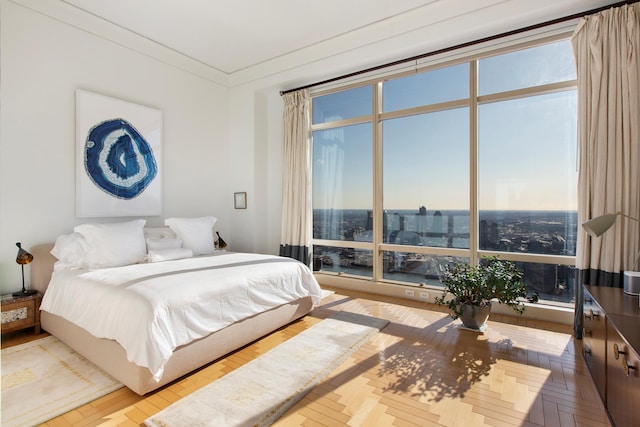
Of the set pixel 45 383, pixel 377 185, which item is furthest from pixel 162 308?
pixel 377 185

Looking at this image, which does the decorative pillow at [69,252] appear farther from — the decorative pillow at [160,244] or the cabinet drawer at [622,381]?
the cabinet drawer at [622,381]

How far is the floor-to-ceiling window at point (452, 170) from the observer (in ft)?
10.8

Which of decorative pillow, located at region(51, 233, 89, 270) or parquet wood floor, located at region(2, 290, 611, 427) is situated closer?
parquet wood floor, located at region(2, 290, 611, 427)

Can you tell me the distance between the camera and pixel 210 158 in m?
4.94

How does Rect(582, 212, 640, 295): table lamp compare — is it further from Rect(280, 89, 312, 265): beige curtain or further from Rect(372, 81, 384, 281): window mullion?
Rect(280, 89, 312, 265): beige curtain

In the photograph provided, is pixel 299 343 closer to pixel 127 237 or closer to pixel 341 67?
pixel 127 237

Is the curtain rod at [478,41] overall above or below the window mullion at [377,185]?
above

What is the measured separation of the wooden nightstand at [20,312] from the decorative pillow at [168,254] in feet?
3.20

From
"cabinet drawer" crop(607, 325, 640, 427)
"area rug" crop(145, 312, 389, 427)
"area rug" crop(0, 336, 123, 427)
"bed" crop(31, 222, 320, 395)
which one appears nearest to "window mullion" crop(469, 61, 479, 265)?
"area rug" crop(145, 312, 389, 427)

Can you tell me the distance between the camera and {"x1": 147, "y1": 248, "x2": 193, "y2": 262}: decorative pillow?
330 centimetres

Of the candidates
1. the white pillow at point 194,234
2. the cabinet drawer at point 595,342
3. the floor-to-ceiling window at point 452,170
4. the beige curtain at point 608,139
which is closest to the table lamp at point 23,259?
the white pillow at point 194,234

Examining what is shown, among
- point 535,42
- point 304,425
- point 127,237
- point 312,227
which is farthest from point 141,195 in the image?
point 535,42

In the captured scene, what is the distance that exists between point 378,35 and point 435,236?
255 cm

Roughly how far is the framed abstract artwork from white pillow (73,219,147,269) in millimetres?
528
